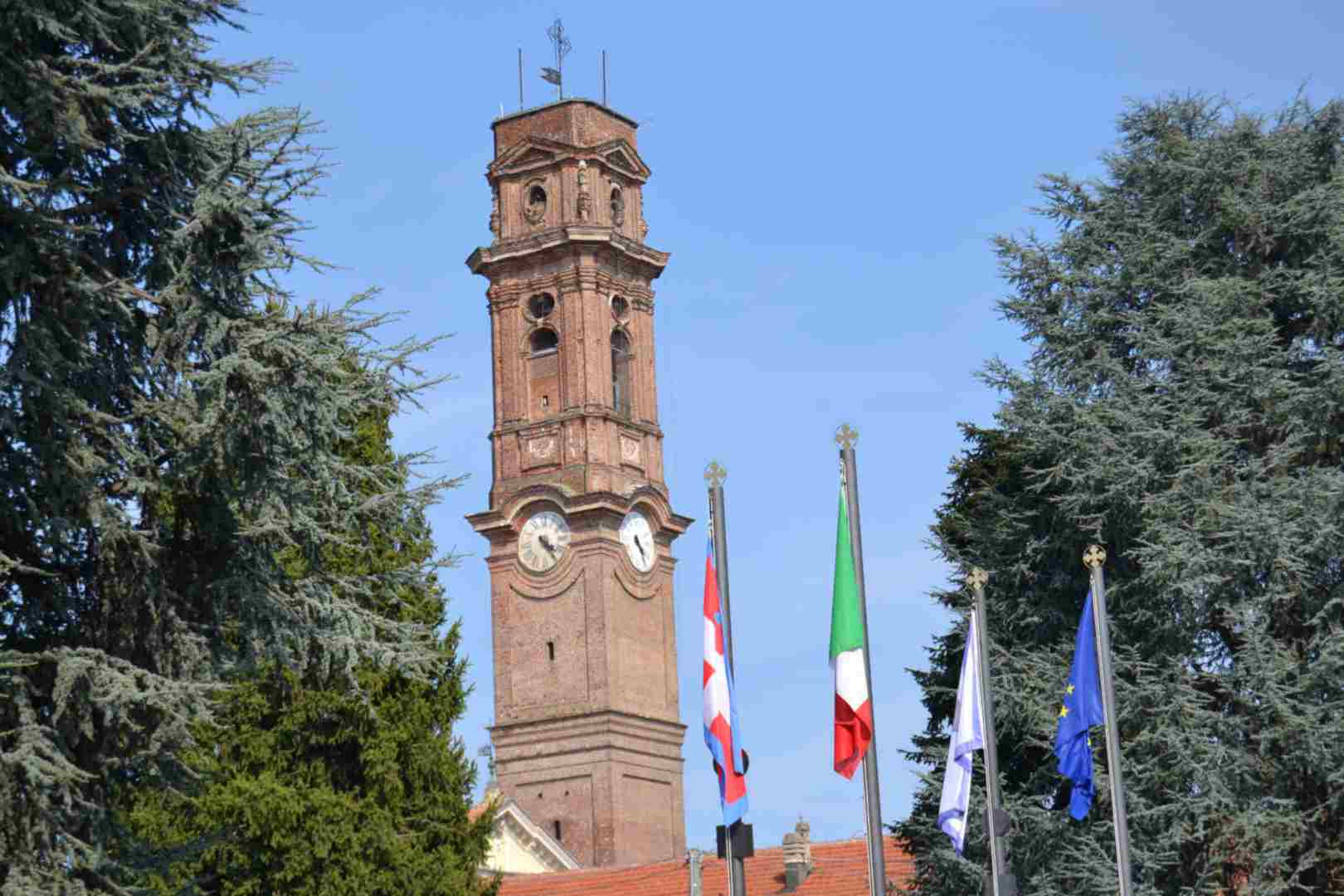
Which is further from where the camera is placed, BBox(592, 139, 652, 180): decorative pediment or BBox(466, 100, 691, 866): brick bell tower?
BBox(592, 139, 652, 180): decorative pediment

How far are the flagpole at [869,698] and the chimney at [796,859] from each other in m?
25.7

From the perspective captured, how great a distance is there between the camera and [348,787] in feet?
87.4

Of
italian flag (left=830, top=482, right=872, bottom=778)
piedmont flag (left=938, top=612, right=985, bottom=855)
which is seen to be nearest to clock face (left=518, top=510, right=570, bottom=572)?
piedmont flag (left=938, top=612, right=985, bottom=855)

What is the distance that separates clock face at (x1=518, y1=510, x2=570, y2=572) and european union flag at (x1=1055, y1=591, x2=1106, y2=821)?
4220 cm

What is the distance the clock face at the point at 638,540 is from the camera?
211ft

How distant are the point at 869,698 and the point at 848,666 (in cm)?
39

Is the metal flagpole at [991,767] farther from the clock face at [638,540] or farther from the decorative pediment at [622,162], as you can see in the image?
the decorative pediment at [622,162]

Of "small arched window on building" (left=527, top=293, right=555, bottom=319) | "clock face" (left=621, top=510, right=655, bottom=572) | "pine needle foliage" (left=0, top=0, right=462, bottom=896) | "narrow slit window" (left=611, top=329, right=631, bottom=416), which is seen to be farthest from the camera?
"narrow slit window" (left=611, top=329, right=631, bottom=416)

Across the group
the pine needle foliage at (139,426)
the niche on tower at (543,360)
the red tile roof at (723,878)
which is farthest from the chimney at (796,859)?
the pine needle foliage at (139,426)

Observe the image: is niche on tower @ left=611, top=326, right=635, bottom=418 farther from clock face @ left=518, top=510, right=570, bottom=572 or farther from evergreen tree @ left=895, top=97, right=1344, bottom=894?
evergreen tree @ left=895, top=97, right=1344, bottom=894

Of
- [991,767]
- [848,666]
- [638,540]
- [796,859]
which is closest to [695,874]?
[796,859]

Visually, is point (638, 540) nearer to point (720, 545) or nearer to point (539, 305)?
point (539, 305)

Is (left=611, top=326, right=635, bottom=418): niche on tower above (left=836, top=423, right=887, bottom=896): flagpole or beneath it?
above

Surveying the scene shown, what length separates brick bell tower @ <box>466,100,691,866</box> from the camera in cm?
6284
